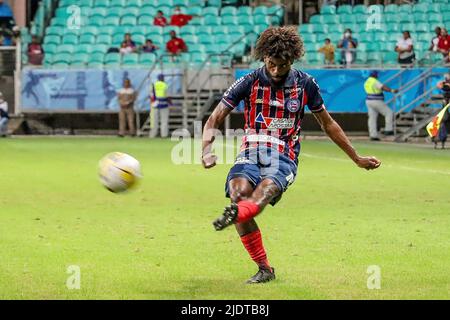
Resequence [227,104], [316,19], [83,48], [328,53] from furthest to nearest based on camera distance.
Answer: [83,48] < [316,19] < [328,53] < [227,104]

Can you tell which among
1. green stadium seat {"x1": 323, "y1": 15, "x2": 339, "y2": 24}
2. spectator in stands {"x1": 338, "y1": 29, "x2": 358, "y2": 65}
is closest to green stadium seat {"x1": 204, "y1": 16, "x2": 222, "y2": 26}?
green stadium seat {"x1": 323, "y1": 15, "x2": 339, "y2": 24}

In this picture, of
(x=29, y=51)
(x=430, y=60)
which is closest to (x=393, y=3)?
(x=430, y=60)

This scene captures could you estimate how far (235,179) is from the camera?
9.10 m

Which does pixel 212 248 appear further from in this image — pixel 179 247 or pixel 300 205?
pixel 300 205

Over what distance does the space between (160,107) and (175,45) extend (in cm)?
245

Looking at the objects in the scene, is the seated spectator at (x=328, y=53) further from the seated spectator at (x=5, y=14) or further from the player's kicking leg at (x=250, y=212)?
the player's kicking leg at (x=250, y=212)

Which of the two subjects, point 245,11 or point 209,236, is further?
point 245,11

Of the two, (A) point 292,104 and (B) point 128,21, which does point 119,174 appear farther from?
(B) point 128,21

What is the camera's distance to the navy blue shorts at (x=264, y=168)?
912cm

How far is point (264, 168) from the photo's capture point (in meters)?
9.26

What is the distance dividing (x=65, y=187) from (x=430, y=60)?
20336 mm

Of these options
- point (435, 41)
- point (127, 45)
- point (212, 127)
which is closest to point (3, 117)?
point (127, 45)

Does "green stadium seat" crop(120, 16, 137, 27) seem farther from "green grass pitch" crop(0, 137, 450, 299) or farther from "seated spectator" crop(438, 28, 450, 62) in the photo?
"green grass pitch" crop(0, 137, 450, 299)

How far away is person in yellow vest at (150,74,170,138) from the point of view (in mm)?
38219
